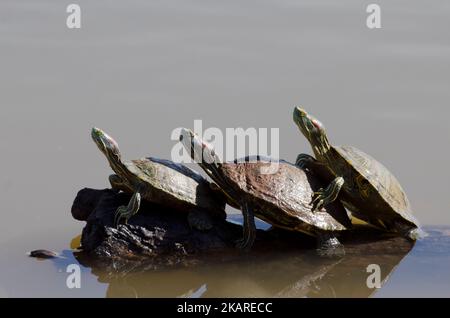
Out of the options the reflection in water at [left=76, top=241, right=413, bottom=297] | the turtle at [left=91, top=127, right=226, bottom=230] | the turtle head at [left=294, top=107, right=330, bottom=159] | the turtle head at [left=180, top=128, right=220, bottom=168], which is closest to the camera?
the reflection in water at [left=76, top=241, right=413, bottom=297]

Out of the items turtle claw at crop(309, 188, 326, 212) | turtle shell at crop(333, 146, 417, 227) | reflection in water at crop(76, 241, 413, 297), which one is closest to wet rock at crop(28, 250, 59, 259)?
reflection in water at crop(76, 241, 413, 297)

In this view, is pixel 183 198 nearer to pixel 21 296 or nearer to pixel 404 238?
pixel 21 296

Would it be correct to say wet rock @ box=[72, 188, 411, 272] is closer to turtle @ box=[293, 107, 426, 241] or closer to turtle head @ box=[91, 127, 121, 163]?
turtle @ box=[293, 107, 426, 241]

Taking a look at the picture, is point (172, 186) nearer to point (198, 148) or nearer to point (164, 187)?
point (164, 187)

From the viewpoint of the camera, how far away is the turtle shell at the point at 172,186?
9.49 metres

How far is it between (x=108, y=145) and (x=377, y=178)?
122 inches

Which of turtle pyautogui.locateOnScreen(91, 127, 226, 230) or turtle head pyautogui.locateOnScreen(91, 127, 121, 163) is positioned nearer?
turtle pyautogui.locateOnScreen(91, 127, 226, 230)

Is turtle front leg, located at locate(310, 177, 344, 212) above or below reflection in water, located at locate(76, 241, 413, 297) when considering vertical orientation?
above

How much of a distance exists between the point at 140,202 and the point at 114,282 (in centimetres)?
122

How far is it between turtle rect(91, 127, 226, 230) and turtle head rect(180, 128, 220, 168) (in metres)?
0.27

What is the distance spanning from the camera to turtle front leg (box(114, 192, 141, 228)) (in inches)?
370

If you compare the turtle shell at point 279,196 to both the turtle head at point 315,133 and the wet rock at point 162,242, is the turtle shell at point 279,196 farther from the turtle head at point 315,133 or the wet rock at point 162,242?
the turtle head at point 315,133

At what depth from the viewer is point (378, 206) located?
32.9 feet

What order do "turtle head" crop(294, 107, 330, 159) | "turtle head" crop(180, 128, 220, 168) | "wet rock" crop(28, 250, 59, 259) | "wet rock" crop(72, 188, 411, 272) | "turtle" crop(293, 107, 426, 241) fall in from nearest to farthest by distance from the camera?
1. "wet rock" crop(72, 188, 411, 272)
2. "turtle head" crop(180, 128, 220, 168)
3. "wet rock" crop(28, 250, 59, 259)
4. "turtle" crop(293, 107, 426, 241)
5. "turtle head" crop(294, 107, 330, 159)
